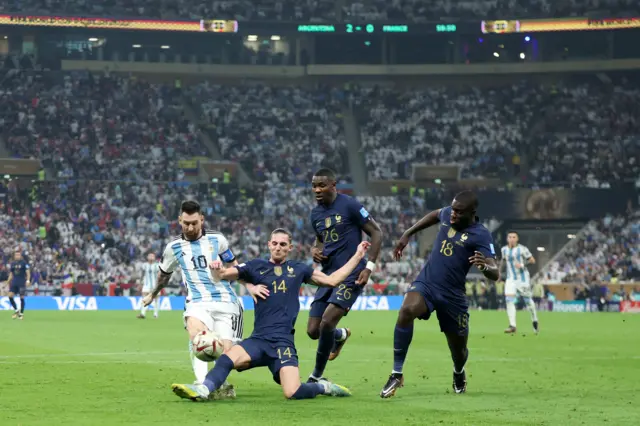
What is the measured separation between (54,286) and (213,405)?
37.5 meters

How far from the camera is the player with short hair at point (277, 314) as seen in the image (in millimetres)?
12227

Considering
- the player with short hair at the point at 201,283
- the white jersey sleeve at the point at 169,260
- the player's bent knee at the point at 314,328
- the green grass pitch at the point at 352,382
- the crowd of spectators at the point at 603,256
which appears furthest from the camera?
the crowd of spectators at the point at 603,256

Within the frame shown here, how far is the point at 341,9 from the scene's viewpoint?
6644 centimetres

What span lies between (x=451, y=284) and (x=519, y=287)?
637 inches

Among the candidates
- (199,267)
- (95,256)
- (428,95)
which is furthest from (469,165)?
(199,267)

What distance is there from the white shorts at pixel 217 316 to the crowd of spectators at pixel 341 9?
170 feet

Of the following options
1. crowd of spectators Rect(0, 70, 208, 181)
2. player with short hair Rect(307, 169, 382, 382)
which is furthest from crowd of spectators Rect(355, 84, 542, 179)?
player with short hair Rect(307, 169, 382, 382)

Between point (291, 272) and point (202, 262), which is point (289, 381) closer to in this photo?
point (291, 272)

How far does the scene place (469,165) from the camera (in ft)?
196

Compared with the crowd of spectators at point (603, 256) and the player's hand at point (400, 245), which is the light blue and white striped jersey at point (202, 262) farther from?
the crowd of spectators at point (603, 256)

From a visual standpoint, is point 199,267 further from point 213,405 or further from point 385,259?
point 385,259

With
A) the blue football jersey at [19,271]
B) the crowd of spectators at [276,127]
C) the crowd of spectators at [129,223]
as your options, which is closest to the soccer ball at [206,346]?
the blue football jersey at [19,271]

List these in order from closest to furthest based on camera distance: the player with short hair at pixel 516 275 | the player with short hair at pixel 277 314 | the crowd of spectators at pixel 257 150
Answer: the player with short hair at pixel 277 314 → the player with short hair at pixel 516 275 → the crowd of spectators at pixel 257 150

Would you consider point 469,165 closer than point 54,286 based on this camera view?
No
